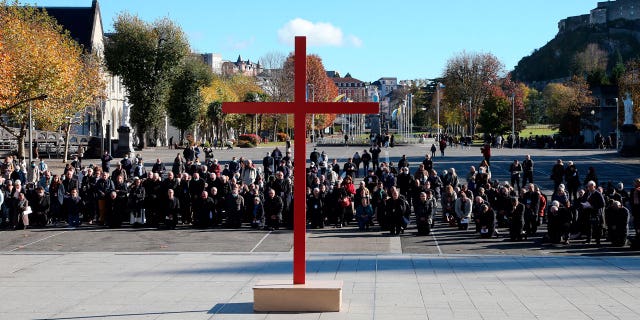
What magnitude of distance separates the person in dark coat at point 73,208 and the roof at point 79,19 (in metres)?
60.4

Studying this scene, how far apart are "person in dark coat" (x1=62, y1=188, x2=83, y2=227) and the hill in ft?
509

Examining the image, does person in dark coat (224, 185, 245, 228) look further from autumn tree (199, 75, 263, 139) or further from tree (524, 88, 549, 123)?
tree (524, 88, 549, 123)

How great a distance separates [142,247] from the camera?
19938 millimetres

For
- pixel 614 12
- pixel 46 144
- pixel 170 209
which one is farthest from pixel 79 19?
pixel 614 12

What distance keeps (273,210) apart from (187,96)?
5293 centimetres

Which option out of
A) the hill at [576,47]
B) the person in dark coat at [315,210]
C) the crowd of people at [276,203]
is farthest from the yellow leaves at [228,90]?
the hill at [576,47]

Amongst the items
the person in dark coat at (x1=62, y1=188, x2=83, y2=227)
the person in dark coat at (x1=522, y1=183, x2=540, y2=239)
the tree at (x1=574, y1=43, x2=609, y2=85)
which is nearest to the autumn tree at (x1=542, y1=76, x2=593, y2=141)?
the person in dark coat at (x1=522, y1=183, x2=540, y2=239)

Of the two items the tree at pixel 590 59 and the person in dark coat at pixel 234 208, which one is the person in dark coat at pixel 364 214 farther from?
the tree at pixel 590 59

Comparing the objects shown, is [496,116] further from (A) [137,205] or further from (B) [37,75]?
(A) [137,205]

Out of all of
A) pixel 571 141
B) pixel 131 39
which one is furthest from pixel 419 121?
pixel 131 39

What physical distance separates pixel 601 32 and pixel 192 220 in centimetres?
17595

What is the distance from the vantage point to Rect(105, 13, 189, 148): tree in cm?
6531

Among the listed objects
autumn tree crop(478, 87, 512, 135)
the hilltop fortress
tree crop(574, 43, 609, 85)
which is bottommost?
autumn tree crop(478, 87, 512, 135)

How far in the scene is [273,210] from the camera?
23.1 meters
